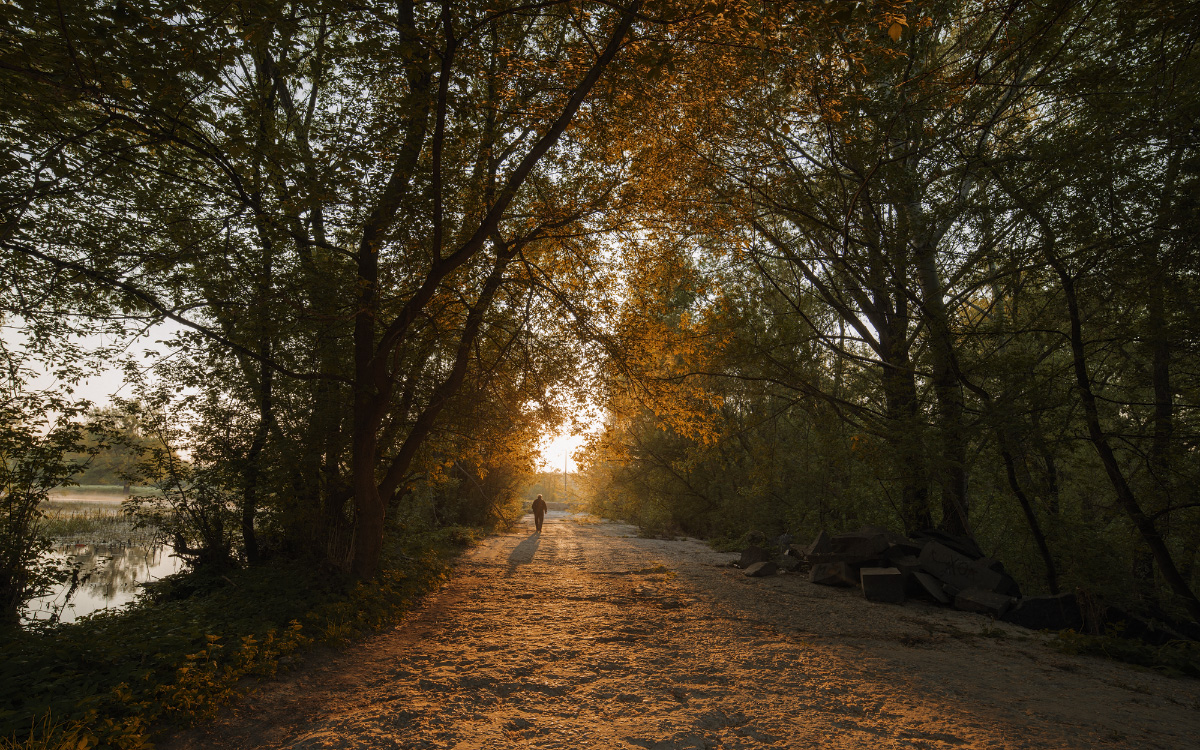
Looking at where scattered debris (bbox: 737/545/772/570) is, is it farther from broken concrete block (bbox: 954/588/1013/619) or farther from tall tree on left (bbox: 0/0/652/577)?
tall tree on left (bbox: 0/0/652/577)

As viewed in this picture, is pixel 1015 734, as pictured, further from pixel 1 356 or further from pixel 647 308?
pixel 1 356

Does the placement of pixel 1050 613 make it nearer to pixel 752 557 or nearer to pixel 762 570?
pixel 762 570

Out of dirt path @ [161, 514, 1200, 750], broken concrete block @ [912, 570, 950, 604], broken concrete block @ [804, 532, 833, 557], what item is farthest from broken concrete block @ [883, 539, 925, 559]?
dirt path @ [161, 514, 1200, 750]

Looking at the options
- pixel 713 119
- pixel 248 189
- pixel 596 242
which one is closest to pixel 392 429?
pixel 248 189

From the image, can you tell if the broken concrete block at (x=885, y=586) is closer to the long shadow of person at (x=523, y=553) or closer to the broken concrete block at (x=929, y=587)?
the broken concrete block at (x=929, y=587)

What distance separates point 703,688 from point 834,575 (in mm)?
5765

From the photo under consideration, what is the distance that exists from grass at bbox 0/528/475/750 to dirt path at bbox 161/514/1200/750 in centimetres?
25

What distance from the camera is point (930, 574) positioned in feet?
27.5

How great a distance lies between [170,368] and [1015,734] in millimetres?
9740

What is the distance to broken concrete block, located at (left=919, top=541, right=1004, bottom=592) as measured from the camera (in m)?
7.82

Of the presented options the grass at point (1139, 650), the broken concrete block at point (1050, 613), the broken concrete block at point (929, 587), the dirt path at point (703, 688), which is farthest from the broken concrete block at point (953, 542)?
the grass at point (1139, 650)

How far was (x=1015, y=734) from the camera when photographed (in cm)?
351

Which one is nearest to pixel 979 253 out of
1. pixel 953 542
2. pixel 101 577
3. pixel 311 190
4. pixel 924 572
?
pixel 953 542

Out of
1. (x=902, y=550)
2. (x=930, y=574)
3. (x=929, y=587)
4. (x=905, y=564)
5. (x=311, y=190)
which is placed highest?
(x=311, y=190)
